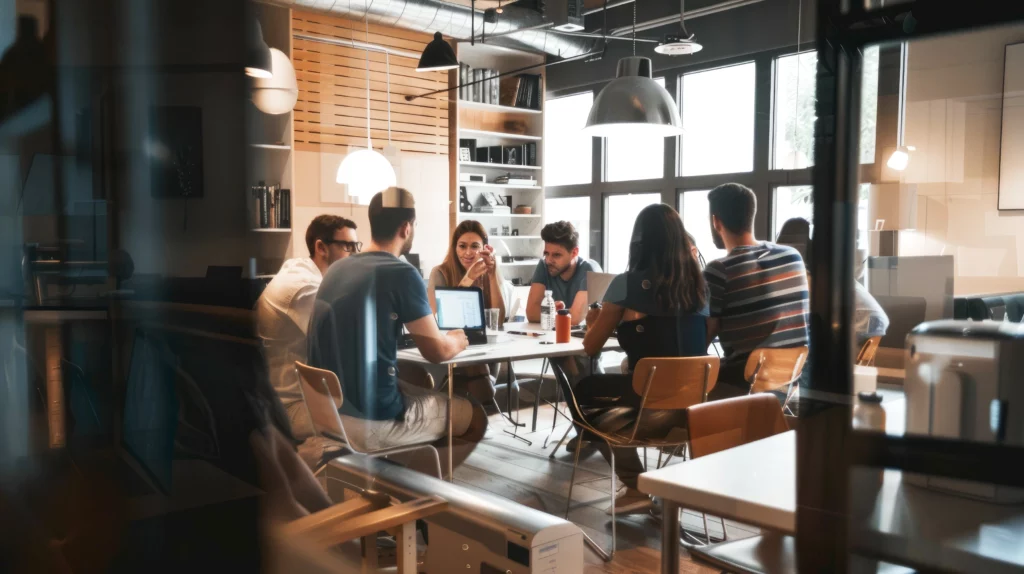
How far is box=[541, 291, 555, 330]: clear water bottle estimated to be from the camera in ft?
8.85

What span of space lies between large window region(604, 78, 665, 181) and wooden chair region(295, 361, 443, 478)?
1.39 m

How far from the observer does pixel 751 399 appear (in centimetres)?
172

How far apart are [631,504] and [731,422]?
53.1 inches

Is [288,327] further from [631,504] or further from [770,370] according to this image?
[631,504]

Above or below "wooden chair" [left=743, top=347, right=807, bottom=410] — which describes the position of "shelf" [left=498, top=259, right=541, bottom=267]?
above

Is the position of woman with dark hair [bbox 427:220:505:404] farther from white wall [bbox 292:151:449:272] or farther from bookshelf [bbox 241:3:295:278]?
bookshelf [bbox 241:3:295:278]

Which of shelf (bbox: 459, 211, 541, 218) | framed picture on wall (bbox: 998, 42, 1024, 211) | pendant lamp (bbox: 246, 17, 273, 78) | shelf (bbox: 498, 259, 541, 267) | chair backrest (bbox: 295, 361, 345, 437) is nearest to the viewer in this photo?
framed picture on wall (bbox: 998, 42, 1024, 211)

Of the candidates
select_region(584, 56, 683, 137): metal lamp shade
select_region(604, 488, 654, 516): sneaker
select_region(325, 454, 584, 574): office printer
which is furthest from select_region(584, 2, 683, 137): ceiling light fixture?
select_region(325, 454, 584, 574): office printer

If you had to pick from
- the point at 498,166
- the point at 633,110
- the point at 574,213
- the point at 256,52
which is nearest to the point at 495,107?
the point at 498,166

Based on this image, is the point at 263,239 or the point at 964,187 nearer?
the point at 964,187

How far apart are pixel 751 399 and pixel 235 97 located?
1396 millimetres

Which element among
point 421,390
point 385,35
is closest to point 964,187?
point 385,35

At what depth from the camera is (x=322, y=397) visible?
4.19ft

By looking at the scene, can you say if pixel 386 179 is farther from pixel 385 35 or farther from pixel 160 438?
pixel 160 438
